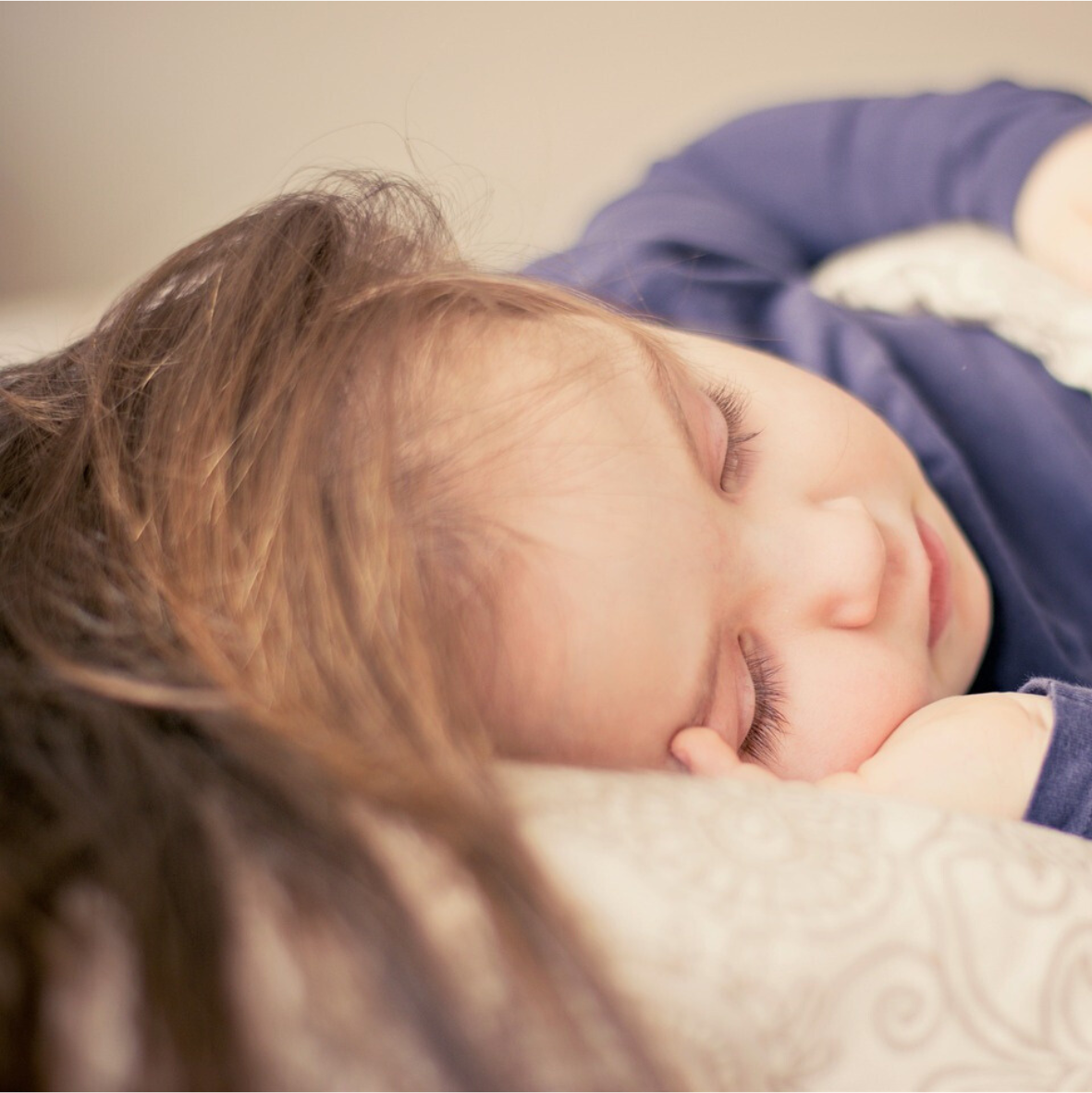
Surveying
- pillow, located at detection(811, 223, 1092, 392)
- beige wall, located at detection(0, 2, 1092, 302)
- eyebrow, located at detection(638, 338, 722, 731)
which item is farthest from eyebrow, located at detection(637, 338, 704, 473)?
beige wall, located at detection(0, 2, 1092, 302)

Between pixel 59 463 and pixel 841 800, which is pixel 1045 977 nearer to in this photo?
pixel 841 800

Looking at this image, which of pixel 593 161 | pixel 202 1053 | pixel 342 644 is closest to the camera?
pixel 202 1053

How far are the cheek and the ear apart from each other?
0.05m

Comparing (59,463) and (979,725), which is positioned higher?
(59,463)

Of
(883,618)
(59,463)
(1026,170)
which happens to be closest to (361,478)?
(59,463)

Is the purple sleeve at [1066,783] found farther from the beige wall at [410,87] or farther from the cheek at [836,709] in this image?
the beige wall at [410,87]

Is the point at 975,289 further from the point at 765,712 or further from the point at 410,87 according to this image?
the point at 410,87

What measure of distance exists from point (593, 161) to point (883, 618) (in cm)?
125

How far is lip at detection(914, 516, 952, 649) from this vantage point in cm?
64

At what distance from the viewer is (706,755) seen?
499mm

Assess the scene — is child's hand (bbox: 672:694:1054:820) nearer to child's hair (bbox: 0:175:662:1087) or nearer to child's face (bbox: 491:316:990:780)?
child's face (bbox: 491:316:990:780)

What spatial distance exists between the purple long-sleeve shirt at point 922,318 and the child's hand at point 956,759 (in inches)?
0.5

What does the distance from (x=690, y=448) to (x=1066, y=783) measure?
25 centimetres

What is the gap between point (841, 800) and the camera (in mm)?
407
